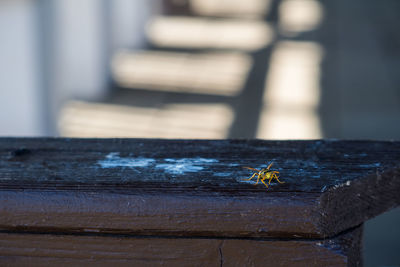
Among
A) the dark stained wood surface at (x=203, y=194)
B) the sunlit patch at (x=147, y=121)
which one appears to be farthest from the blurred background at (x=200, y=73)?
the dark stained wood surface at (x=203, y=194)

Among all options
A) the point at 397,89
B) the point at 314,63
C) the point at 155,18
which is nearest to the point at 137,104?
the point at 314,63

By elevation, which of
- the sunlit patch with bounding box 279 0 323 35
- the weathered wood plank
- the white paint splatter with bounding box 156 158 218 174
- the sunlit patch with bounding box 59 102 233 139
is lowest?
the sunlit patch with bounding box 59 102 233 139

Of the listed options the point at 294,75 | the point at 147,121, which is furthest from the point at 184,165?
the point at 294,75

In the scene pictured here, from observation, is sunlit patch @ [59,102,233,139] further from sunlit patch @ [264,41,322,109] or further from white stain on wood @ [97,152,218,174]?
white stain on wood @ [97,152,218,174]

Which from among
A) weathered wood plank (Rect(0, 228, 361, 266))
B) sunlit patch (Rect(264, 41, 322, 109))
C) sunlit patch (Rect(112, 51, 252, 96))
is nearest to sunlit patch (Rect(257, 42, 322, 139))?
sunlit patch (Rect(264, 41, 322, 109))

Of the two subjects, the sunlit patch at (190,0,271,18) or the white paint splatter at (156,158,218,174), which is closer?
the white paint splatter at (156,158,218,174)

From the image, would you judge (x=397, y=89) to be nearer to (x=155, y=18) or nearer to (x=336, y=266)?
(x=155, y=18)
